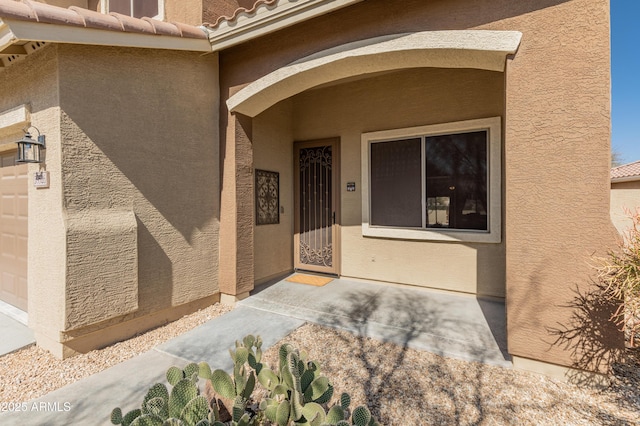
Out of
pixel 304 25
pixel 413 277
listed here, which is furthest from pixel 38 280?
pixel 413 277

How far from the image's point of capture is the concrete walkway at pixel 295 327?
273 cm

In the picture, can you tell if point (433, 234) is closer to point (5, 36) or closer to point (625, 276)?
point (625, 276)

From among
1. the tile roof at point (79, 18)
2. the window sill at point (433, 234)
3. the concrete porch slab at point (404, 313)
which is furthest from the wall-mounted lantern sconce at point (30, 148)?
the window sill at point (433, 234)

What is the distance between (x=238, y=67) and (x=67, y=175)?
121 inches

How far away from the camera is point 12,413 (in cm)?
261

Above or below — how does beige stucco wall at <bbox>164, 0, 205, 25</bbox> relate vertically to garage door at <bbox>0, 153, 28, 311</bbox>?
above

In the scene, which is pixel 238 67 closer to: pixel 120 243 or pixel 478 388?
pixel 120 243

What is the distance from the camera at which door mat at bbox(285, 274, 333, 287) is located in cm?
612

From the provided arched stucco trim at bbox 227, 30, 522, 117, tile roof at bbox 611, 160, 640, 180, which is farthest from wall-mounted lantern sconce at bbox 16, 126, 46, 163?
tile roof at bbox 611, 160, 640, 180

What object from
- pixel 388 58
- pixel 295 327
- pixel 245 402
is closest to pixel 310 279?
pixel 295 327

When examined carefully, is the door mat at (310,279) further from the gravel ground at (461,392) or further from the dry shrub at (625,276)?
the dry shrub at (625,276)

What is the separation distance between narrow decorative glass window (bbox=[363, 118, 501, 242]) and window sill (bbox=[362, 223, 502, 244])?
0.6 inches

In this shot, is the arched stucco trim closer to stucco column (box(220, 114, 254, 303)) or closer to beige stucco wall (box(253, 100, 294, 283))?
stucco column (box(220, 114, 254, 303))

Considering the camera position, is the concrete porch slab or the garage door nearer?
the concrete porch slab
